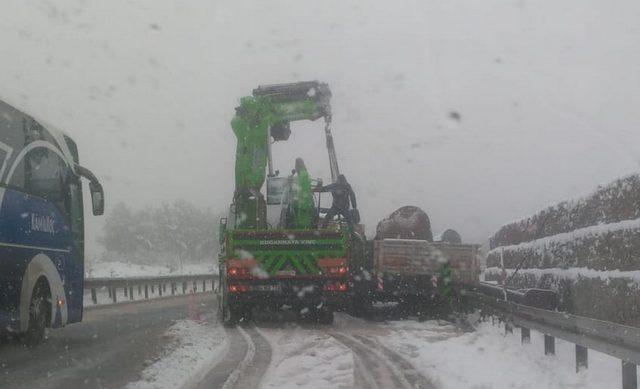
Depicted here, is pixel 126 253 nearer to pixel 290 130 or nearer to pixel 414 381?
pixel 290 130

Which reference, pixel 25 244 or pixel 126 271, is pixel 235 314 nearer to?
pixel 25 244

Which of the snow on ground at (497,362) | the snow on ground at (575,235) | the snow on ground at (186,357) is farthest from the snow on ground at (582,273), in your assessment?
the snow on ground at (186,357)

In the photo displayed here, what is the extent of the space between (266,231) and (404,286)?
432 cm

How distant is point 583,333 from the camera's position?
8812mm

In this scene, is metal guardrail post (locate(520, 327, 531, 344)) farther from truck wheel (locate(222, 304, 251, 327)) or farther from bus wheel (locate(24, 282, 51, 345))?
bus wheel (locate(24, 282, 51, 345))

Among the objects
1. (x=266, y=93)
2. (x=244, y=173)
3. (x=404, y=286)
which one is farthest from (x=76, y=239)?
(x=404, y=286)

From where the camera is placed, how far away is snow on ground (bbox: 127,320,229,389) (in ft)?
31.1

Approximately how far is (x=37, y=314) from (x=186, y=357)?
2777mm

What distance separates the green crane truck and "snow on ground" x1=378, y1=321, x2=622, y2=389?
→ 2.63 metres

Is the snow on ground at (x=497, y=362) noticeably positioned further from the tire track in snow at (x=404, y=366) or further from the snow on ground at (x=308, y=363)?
the snow on ground at (x=308, y=363)

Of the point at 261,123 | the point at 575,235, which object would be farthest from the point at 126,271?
the point at 575,235

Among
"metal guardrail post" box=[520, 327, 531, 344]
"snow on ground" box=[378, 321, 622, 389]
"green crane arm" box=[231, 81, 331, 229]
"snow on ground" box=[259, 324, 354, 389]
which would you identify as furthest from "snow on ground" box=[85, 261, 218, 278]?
"metal guardrail post" box=[520, 327, 531, 344]

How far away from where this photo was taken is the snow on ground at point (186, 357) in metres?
9.48

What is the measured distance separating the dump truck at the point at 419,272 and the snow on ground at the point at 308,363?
4604 mm
